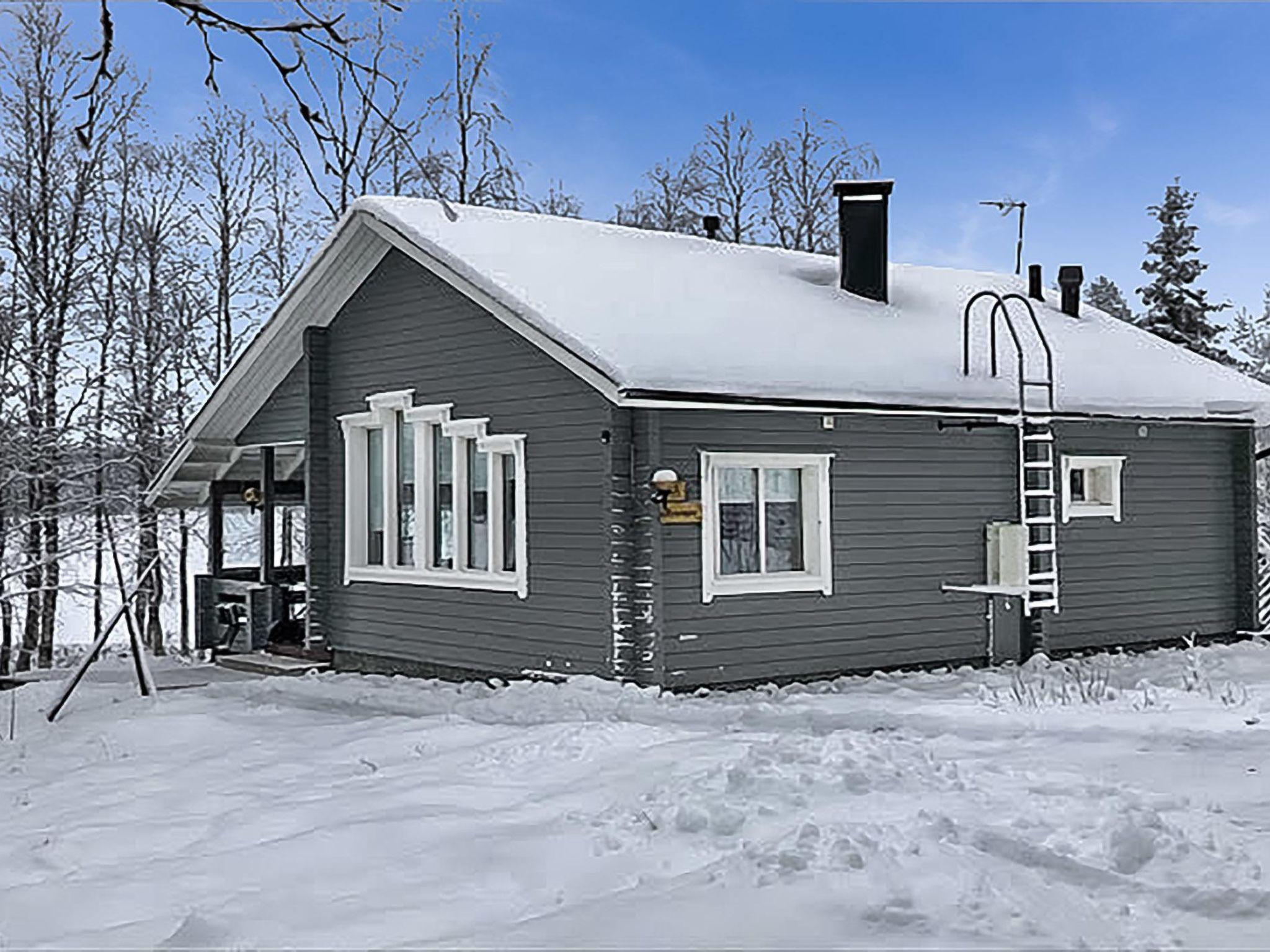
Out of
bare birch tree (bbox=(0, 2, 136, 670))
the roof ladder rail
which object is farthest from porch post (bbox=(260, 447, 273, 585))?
the roof ladder rail

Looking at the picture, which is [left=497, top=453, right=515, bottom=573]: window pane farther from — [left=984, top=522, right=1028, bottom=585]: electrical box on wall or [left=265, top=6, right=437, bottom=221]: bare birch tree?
[left=265, top=6, right=437, bottom=221]: bare birch tree

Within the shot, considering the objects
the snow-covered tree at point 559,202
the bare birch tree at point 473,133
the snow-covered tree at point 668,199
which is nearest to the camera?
the bare birch tree at point 473,133

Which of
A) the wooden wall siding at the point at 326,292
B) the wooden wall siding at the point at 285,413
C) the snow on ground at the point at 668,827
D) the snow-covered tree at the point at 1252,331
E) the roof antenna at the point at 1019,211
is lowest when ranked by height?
the snow on ground at the point at 668,827

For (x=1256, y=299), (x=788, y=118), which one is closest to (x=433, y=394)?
(x=788, y=118)

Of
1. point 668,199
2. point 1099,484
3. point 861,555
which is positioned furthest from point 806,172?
point 861,555

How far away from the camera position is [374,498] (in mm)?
12789

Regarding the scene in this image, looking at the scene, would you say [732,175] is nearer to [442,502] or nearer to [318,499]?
[318,499]

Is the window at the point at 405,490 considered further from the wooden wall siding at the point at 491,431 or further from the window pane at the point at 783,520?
the window pane at the point at 783,520

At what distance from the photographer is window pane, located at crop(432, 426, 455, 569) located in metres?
11.8

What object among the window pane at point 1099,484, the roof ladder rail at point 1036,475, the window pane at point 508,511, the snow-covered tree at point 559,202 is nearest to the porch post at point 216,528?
the window pane at point 508,511

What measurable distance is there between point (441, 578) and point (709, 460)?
2968 millimetres

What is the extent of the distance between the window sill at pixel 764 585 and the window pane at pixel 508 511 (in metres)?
1.87

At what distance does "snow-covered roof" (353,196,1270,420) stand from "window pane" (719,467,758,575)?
784 mm

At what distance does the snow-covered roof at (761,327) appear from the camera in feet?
32.7
